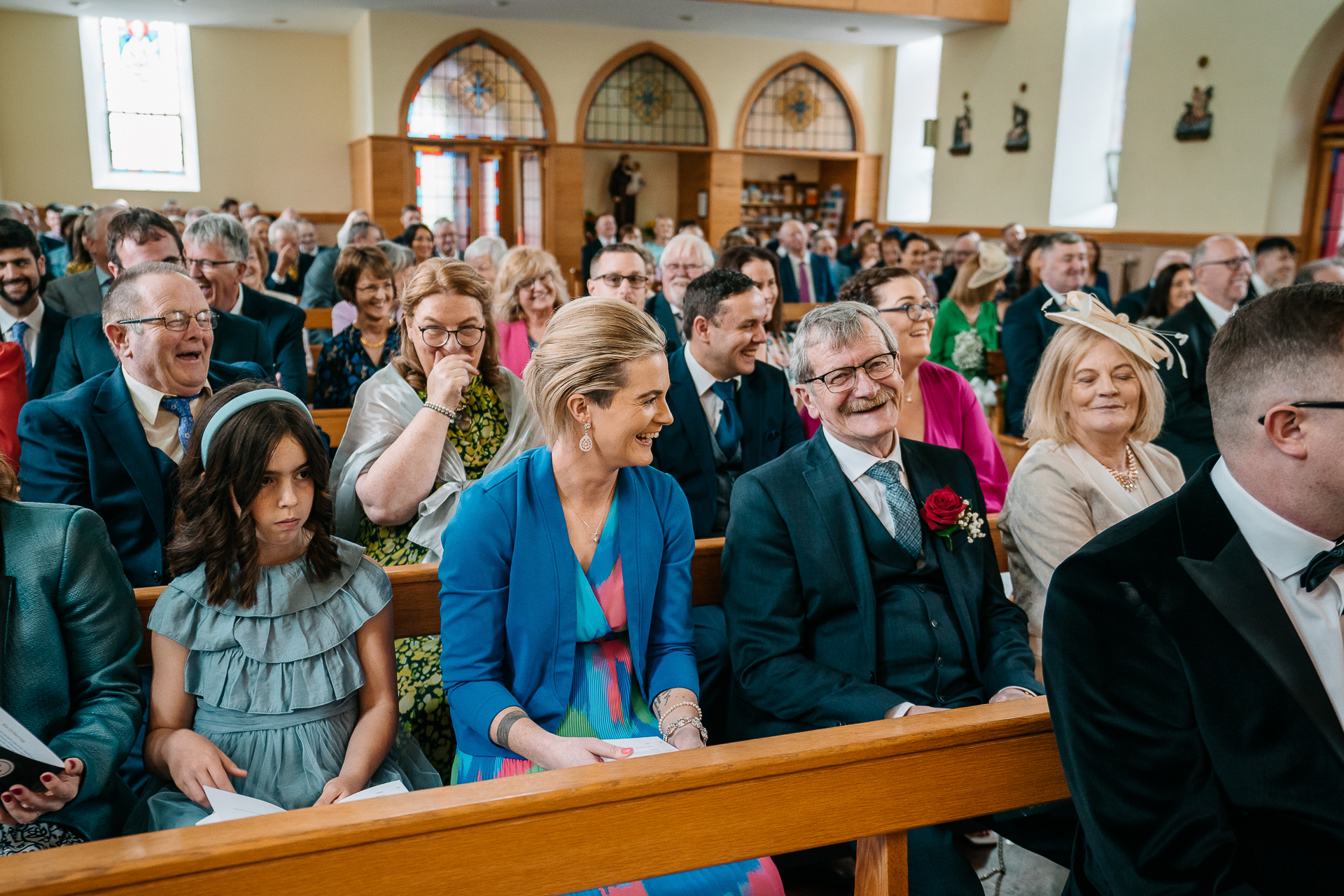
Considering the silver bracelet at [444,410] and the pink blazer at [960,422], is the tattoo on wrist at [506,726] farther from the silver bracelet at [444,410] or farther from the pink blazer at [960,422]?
the pink blazer at [960,422]

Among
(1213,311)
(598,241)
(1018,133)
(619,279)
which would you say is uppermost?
(1018,133)

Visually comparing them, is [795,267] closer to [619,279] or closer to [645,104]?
[619,279]

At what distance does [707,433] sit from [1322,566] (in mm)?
2110

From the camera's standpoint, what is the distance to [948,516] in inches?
84.8

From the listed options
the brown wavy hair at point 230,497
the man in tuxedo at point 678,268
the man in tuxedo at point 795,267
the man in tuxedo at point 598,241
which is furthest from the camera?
the man in tuxedo at point 598,241

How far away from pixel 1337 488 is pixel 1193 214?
10256 millimetres

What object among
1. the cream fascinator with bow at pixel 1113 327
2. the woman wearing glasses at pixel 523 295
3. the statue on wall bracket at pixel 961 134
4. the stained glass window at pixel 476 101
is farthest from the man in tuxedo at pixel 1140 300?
the stained glass window at pixel 476 101

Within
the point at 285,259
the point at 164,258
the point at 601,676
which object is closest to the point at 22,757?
the point at 601,676

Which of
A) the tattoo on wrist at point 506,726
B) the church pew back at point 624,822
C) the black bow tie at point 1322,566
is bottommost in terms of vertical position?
the tattoo on wrist at point 506,726

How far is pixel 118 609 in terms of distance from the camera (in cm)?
176

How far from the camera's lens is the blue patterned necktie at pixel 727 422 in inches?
133

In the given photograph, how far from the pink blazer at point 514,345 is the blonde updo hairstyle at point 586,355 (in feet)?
7.80

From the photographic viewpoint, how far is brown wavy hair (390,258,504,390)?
2.79m

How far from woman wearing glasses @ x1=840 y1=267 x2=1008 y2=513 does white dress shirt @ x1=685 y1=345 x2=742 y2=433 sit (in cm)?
56
